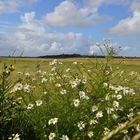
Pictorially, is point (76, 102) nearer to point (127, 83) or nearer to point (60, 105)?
point (60, 105)

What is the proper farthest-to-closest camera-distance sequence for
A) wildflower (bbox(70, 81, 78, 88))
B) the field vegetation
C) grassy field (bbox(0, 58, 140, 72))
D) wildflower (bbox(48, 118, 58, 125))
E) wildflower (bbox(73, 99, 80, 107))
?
1. grassy field (bbox(0, 58, 140, 72))
2. wildflower (bbox(70, 81, 78, 88))
3. wildflower (bbox(73, 99, 80, 107))
4. the field vegetation
5. wildflower (bbox(48, 118, 58, 125))

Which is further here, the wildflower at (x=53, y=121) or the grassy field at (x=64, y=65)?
the grassy field at (x=64, y=65)

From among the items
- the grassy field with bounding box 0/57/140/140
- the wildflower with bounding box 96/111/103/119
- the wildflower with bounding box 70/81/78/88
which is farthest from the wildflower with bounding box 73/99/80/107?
the wildflower with bounding box 70/81/78/88

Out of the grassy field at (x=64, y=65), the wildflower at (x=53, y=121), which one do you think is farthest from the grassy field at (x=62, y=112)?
the grassy field at (x=64, y=65)

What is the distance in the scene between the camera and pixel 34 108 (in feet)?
24.9

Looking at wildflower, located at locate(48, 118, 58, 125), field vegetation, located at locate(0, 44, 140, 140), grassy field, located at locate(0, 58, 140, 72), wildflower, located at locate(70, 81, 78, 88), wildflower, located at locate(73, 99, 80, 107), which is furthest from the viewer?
grassy field, located at locate(0, 58, 140, 72)

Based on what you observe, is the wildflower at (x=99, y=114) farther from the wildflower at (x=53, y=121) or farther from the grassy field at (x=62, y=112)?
the wildflower at (x=53, y=121)

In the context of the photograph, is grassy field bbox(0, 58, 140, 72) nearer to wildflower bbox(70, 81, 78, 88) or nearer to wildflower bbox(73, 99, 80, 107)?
wildflower bbox(70, 81, 78, 88)

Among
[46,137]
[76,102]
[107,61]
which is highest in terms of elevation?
[107,61]

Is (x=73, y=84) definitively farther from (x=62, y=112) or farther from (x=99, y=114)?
(x=99, y=114)

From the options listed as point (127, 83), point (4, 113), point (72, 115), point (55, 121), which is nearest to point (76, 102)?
point (72, 115)

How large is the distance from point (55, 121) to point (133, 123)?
5928 millimetres

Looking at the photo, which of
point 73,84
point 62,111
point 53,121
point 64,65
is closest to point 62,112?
point 62,111

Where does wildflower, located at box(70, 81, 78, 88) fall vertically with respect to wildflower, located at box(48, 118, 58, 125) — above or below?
above
